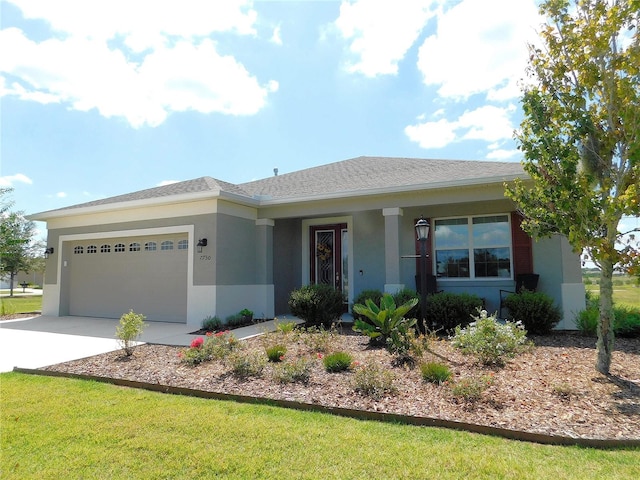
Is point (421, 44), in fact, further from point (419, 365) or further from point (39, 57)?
point (39, 57)

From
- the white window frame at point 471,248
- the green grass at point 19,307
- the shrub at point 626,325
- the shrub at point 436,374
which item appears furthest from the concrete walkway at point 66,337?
the shrub at point 626,325

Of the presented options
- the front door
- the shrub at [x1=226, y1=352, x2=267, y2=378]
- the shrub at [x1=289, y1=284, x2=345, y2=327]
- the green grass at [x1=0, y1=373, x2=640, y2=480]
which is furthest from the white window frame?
the green grass at [x1=0, y1=373, x2=640, y2=480]

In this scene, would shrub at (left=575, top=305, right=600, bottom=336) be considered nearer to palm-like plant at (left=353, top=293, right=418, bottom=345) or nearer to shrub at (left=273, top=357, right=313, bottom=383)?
palm-like plant at (left=353, top=293, right=418, bottom=345)

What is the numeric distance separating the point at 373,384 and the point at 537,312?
4.91m

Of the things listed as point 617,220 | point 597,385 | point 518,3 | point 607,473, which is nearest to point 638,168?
point 617,220

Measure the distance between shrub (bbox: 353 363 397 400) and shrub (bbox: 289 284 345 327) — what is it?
4366mm

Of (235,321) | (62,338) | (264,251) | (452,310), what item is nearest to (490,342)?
(452,310)

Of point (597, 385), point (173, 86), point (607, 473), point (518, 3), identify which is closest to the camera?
point (607, 473)

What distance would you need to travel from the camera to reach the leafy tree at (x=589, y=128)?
4535 millimetres

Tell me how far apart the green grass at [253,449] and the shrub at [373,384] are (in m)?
0.59

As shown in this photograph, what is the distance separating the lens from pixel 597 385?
441 cm

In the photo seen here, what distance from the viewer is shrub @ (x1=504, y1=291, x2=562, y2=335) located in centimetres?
751

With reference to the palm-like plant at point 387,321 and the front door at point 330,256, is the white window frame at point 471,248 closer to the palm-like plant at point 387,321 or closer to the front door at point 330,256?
the front door at point 330,256

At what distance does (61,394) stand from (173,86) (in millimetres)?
8517
